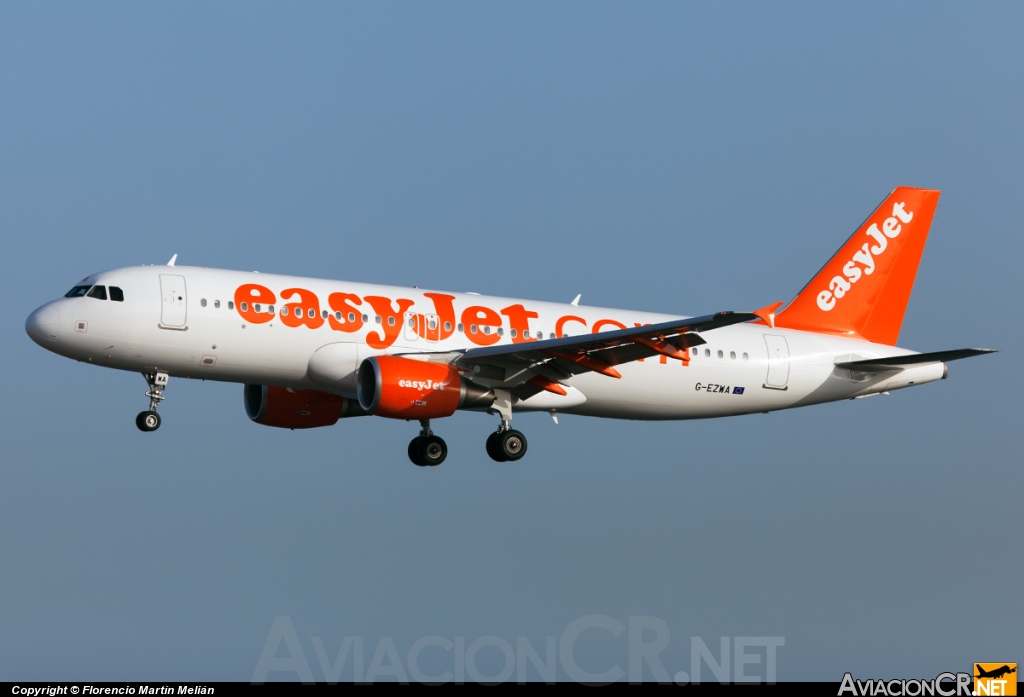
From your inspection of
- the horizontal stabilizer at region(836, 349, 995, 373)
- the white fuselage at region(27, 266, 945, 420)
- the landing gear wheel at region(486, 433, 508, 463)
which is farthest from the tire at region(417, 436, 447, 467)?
the horizontal stabilizer at region(836, 349, 995, 373)

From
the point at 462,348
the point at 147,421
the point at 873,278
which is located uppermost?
the point at 873,278

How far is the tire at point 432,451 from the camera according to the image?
4209 centimetres

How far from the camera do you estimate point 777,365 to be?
1714 inches

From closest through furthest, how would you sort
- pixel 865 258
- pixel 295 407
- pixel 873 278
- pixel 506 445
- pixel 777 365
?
pixel 506 445
pixel 295 407
pixel 777 365
pixel 873 278
pixel 865 258

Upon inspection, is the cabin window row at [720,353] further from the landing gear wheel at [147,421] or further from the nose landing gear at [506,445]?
the landing gear wheel at [147,421]

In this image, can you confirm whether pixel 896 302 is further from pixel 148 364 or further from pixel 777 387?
pixel 148 364

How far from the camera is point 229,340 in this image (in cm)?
3766

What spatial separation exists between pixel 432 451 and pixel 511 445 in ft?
9.05

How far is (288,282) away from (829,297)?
56.1 ft

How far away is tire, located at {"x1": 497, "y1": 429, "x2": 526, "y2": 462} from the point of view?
40400 mm

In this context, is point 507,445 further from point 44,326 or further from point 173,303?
point 44,326

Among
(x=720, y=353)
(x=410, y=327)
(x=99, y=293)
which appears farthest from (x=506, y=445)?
(x=99, y=293)

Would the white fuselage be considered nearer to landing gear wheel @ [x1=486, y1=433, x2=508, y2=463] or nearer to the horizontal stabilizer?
the horizontal stabilizer

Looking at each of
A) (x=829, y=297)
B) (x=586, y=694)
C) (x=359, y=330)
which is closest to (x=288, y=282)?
(x=359, y=330)
